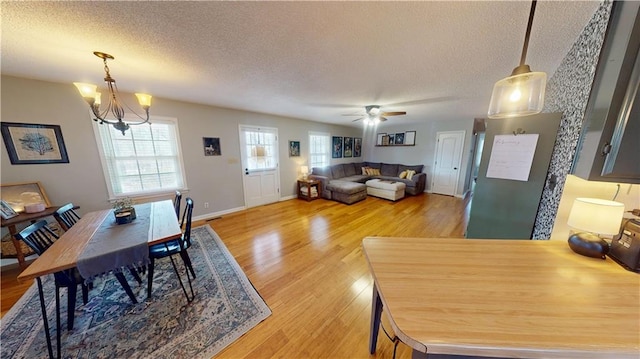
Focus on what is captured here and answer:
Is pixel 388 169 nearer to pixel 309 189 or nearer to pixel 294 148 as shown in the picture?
pixel 309 189

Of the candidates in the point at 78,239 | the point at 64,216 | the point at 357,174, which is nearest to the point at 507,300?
the point at 78,239

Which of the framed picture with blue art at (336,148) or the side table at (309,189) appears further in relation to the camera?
the framed picture with blue art at (336,148)

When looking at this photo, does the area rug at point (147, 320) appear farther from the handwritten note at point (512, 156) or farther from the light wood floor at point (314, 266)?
the handwritten note at point (512, 156)

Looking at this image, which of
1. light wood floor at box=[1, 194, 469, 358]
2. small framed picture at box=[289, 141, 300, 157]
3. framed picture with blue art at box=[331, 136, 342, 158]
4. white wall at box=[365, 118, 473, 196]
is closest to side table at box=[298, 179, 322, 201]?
light wood floor at box=[1, 194, 469, 358]

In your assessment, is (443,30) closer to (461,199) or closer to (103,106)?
(103,106)

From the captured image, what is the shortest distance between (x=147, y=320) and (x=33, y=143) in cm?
276

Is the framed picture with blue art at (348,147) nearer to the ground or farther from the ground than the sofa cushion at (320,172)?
farther from the ground

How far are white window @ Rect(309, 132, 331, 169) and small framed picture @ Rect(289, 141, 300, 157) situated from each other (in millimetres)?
472

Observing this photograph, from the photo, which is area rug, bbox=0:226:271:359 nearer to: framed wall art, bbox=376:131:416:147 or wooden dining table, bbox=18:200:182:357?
wooden dining table, bbox=18:200:182:357

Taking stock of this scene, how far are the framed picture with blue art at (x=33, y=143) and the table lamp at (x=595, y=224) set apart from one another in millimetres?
5090

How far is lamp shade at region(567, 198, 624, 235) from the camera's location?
95 centimetres

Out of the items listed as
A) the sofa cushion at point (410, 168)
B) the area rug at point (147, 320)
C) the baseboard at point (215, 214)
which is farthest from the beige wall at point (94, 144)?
the sofa cushion at point (410, 168)

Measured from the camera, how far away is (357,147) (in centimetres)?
677

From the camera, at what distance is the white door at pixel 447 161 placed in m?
5.11
